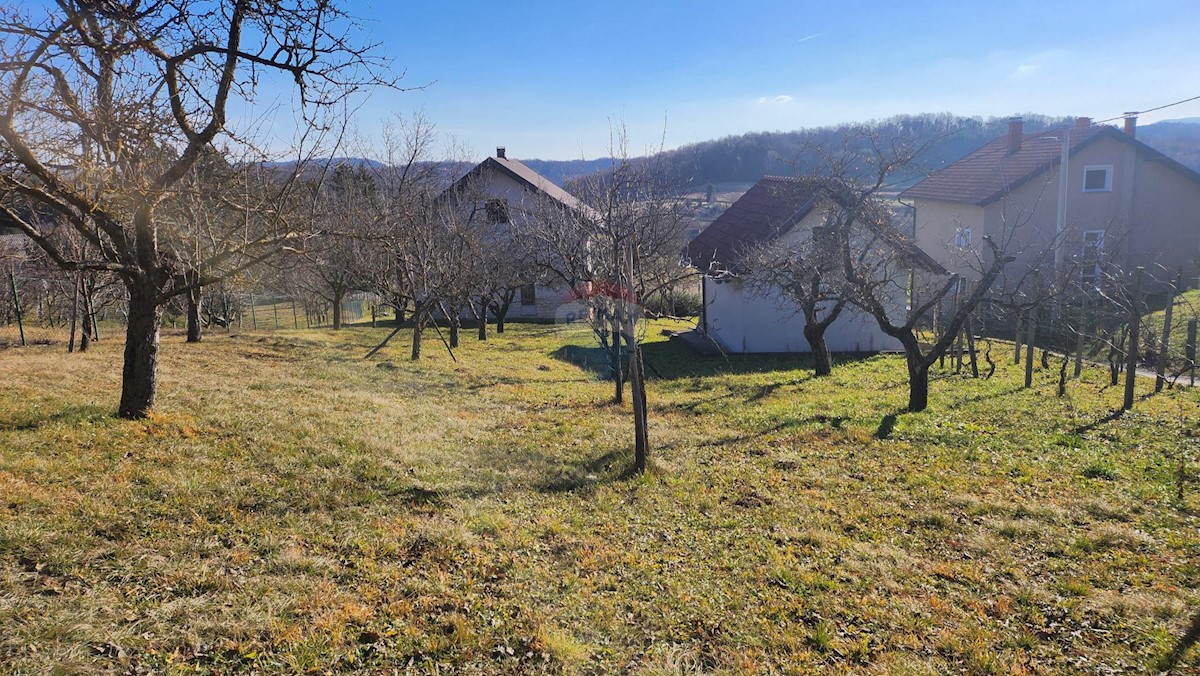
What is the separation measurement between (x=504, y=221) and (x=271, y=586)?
23541 millimetres

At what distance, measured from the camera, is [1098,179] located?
24094 millimetres

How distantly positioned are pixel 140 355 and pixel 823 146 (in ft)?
39.8

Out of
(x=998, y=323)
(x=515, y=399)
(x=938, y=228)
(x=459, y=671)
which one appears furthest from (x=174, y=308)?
(x=938, y=228)

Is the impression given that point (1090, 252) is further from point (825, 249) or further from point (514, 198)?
point (514, 198)

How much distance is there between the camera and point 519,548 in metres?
5.65

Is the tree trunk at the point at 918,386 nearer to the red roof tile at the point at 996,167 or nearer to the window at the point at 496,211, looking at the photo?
the red roof tile at the point at 996,167

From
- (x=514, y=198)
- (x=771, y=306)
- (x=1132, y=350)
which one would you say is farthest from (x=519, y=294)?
(x=1132, y=350)

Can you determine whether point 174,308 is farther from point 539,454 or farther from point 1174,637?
point 1174,637

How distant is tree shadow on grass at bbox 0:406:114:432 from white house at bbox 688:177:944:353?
535 inches

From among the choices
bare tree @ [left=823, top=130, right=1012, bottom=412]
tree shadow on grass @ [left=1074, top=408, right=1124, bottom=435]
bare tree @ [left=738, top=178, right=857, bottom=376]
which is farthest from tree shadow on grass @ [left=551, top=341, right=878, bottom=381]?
tree shadow on grass @ [left=1074, top=408, right=1124, bottom=435]

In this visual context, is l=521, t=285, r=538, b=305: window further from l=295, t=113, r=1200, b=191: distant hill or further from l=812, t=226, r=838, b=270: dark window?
l=812, t=226, r=838, b=270: dark window

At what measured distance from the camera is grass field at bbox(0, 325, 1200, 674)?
412 centimetres

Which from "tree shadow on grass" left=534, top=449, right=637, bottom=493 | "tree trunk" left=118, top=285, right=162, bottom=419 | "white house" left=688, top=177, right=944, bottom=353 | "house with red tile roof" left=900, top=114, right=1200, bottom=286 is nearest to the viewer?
"tree trunk" left=118, top=285, right=162, bottom=419

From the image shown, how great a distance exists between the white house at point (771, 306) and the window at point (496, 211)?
29.1 feet
